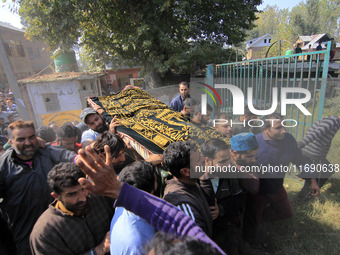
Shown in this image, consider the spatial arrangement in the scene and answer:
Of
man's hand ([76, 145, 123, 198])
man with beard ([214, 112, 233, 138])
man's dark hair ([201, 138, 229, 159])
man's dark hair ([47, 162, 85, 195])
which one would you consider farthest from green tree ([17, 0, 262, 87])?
man's hand ([76, 145, 123, 198])

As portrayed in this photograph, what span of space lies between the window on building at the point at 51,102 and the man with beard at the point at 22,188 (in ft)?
29.7

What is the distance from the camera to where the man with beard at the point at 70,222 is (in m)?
1.47

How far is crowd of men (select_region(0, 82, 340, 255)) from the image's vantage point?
1.13 metres

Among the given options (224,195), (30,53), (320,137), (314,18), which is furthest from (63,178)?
(314,18)

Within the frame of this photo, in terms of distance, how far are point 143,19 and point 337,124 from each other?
22.8ft

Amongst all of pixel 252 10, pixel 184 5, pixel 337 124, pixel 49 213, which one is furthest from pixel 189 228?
pixel 252 10

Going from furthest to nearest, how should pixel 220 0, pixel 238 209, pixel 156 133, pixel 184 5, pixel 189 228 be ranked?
1. pixel 220 0
2. pixel 184 5
3. pixel 156 133
4. pixel 238 209
5. pixel 189 228

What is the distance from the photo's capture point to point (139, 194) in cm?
117

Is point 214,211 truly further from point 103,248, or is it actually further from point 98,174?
point 98,174

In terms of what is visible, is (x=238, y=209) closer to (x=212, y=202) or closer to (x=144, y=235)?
(x=212, y=202)

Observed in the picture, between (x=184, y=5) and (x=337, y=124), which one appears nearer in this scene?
(x=337, y=124)

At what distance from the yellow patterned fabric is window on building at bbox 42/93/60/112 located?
725 cm

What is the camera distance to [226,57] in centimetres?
923

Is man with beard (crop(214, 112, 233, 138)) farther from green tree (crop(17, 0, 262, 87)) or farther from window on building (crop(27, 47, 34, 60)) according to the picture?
window on building (crop(27, 47, 34, 60))
